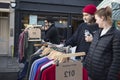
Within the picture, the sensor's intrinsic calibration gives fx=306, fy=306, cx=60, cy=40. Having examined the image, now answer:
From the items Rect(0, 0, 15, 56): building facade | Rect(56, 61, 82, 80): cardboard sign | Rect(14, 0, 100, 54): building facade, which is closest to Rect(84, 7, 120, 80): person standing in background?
Rect(56, 61, 82, 80): cardboard sign

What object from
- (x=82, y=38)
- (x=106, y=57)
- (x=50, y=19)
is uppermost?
(x=50, y=19)

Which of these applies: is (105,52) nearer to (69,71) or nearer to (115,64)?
(115,64)

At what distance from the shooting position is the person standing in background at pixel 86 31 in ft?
14.9

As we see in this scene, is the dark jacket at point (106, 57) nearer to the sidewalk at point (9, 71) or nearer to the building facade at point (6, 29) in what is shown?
the sidewalk at point (9, 71)

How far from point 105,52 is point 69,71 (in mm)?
496

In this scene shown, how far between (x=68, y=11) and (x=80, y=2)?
119 cm

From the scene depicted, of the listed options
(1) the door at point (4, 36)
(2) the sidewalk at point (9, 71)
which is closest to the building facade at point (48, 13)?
(1) the door at point (4, 36)

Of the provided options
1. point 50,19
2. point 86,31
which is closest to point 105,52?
point 86,31

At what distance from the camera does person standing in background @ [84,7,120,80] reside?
11.6 feet

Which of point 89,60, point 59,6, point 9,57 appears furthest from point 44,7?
point 89,60

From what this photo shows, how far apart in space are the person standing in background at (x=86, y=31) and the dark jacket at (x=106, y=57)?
72cm

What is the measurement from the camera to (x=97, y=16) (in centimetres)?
375

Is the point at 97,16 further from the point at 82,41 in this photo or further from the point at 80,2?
the point at 80,2

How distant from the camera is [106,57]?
363 cm
